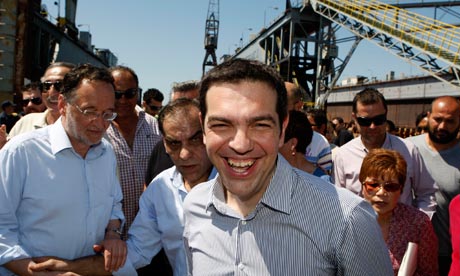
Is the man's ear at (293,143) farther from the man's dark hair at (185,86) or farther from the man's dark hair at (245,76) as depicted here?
the man's dark hair at (185,86)

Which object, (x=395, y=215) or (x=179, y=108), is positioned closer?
(x=179, y=108)

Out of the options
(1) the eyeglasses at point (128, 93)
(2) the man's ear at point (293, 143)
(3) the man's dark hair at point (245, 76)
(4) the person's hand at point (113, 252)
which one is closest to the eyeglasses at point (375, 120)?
(2) the man's ear at point (293, 143)

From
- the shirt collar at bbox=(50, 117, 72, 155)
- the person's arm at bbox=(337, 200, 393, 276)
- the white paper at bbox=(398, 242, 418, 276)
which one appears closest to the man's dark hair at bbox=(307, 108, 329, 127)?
the white paper at bbox=(398, 242, 418, 276)

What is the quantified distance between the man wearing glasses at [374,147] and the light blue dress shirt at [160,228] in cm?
189

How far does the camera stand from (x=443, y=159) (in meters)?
3.96

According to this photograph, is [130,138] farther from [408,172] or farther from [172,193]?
[408,172]

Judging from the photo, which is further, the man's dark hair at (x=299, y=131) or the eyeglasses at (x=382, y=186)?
the man's dark hair at (x=299, y=131)

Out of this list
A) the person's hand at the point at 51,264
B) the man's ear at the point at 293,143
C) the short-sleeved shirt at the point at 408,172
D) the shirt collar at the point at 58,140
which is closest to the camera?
the person's hand at the point at 51,264

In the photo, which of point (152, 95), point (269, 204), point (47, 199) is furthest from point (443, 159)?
point (152, 95)

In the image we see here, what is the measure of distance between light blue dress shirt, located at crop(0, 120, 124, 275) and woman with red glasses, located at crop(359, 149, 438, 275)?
202cm

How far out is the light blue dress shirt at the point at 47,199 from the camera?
2289mm

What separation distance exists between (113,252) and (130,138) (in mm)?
1970

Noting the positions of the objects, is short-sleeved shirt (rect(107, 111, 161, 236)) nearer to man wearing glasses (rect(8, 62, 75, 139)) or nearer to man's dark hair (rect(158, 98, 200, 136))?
man wearing glasses (rect(8, 62, 75, 139))

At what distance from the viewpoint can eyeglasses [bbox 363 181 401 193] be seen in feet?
9.66
